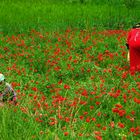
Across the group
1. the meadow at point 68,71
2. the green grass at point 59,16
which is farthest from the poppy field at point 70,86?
the green grass at point 59,16

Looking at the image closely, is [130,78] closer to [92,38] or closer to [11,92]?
[11,92]

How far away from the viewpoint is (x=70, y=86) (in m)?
8.62

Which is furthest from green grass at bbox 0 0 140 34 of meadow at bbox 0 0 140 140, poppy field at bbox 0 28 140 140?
poppy field at bbox 0 28 140 140

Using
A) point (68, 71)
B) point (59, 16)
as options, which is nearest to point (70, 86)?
point (68, 71)

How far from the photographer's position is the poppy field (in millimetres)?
5703

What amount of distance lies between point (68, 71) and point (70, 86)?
115 centimetres

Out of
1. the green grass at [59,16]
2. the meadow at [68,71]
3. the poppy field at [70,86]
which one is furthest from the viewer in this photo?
the green grass at [59,16]

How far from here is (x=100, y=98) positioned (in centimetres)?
752

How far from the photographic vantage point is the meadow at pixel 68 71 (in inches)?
229

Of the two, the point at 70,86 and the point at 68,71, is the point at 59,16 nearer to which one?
the point at 68,71

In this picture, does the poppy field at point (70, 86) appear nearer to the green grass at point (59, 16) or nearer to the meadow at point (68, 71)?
the meadow at point (68, 71)

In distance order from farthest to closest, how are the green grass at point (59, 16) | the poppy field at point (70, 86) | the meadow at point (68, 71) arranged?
the green grass at point (59, 16)
the meadow at point (68, 71)
the poppy field at point (70, 86)

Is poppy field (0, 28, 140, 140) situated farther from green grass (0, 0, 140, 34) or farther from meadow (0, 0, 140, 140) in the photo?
green grass (0, 0, 140, 34)

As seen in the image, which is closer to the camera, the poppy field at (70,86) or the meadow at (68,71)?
the poppy field at (70,86)
